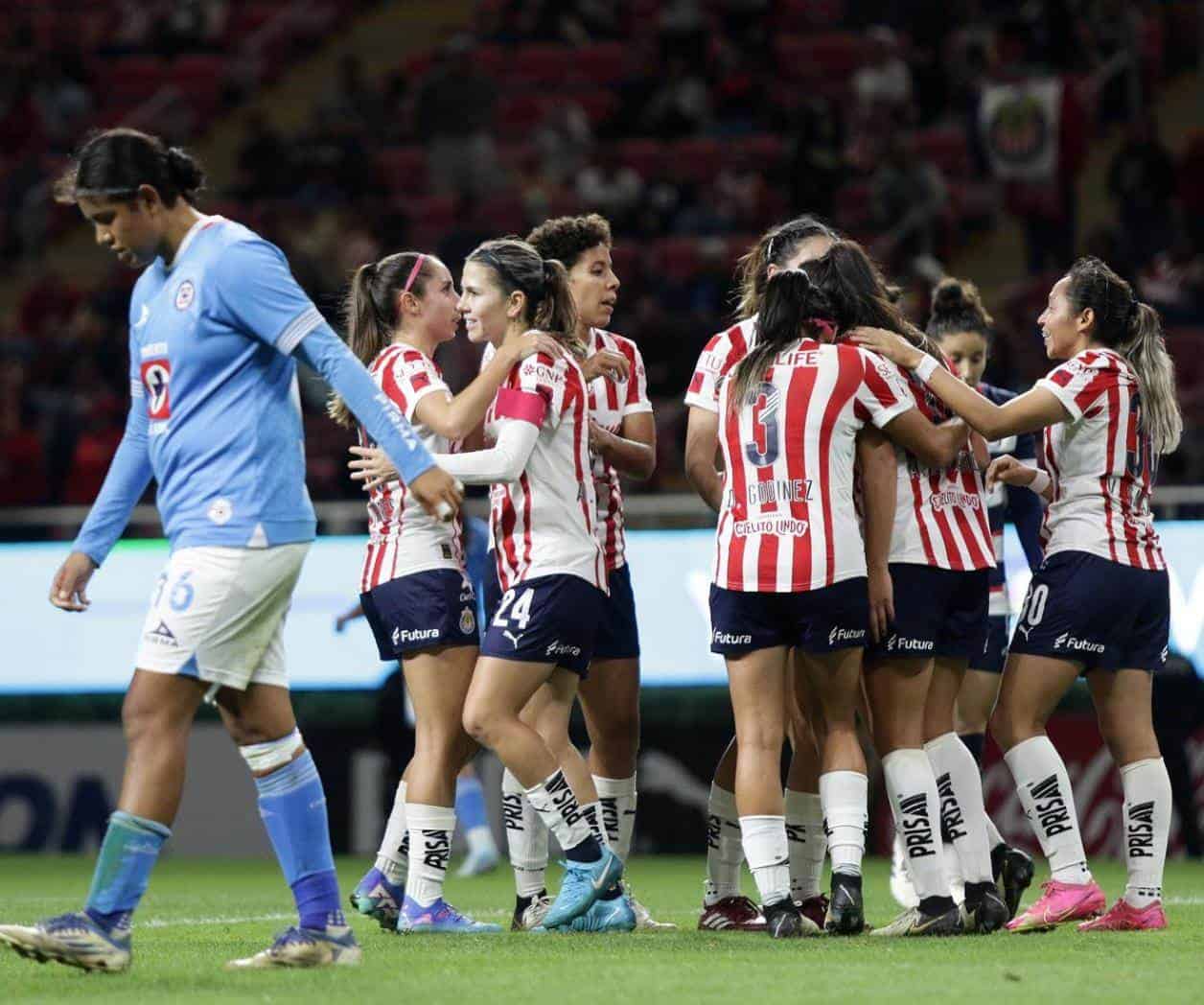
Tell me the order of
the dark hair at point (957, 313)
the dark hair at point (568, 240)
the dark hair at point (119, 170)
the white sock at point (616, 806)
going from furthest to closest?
the dark hair at point (957, 313), the dark hair at point (568, 240), the white sock at point (616, 806), the dark hair at point (119, 170)

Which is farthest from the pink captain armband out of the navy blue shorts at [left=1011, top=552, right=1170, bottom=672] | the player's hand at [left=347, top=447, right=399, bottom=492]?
the navy blue shorts at [left=1011, top=552, right=1170, bottom=672]

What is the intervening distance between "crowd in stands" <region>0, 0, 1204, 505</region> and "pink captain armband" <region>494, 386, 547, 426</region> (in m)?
7.31

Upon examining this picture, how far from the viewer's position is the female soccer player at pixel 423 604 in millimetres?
6707

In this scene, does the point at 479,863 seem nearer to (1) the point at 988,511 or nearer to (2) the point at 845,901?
(1) the point at 988,511

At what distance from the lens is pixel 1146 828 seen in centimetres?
680

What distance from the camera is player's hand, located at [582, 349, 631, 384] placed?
6.97 m

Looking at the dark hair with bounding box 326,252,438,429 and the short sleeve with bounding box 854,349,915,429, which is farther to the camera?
the dark hair with bounding box 326,252,438,429

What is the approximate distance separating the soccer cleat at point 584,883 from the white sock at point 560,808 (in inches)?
3.6

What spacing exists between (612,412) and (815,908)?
185 centimetres

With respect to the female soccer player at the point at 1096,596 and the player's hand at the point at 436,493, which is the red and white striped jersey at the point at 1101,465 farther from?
the player's hand at the point at 436,493

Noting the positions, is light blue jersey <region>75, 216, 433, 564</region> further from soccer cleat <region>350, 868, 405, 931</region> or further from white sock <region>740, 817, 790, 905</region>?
soccer cleat <region>350, 868, 405, 931</region>

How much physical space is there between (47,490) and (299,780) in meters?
9.83

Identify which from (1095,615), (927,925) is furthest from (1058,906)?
(1095,615)

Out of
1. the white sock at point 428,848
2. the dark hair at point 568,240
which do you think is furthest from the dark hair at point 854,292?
the white sock at point 428,848
